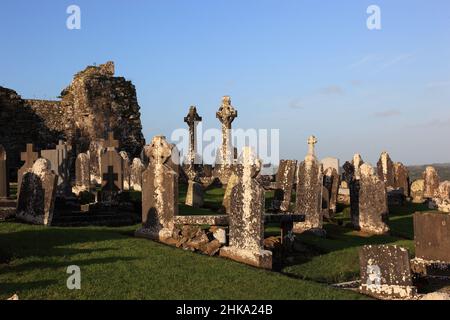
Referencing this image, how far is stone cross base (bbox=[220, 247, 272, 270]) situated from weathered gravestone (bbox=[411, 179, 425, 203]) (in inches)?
793

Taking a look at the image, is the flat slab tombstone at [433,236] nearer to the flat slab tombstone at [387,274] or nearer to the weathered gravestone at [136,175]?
the flat slab tombstone at [387,274]

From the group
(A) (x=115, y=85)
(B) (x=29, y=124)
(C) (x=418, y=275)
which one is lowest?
(C) (x=418, y=275)

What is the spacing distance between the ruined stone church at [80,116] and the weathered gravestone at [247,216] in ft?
94.7

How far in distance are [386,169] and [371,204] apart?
14194mm

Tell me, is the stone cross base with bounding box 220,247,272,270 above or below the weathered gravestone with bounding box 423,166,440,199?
below

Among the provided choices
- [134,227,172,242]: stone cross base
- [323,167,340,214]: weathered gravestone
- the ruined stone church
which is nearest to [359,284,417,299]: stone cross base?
[134,227,172,242]: stone cross base

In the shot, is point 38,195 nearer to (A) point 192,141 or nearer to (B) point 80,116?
(A) point 192,141

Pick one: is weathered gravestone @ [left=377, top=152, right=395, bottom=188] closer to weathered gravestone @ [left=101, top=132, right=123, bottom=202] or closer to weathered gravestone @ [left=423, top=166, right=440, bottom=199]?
weathered gravestone @ [left=423, top=166, right=440, bottom=199]

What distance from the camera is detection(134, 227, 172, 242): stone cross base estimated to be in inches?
469
